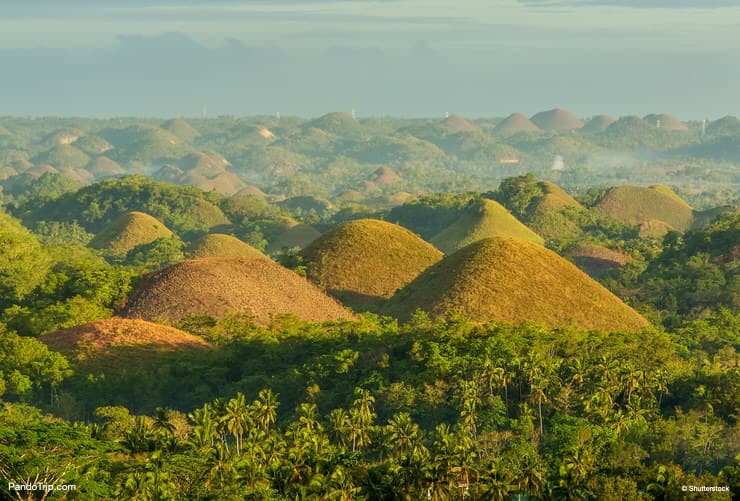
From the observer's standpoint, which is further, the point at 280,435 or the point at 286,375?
the point at 286,375

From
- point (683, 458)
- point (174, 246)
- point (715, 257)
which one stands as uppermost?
point (683, 458)

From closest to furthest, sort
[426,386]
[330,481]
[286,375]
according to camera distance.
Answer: [330,481], [426,386], [286,375]

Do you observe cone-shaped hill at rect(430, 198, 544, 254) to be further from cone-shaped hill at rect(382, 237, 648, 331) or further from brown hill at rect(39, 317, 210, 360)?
brown hill at rect(39, 317, 210, 360)

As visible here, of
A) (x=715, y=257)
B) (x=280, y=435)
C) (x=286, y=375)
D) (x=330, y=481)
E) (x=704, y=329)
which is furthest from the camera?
(x=715, y=257)

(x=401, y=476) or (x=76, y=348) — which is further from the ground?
(x=401, y=476)

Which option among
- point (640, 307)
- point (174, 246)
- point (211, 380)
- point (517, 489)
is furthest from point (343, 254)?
point (517, 489)

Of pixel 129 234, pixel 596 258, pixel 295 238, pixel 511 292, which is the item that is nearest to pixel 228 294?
pixel 511 292

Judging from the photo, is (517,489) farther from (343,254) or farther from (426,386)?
(343,254)
